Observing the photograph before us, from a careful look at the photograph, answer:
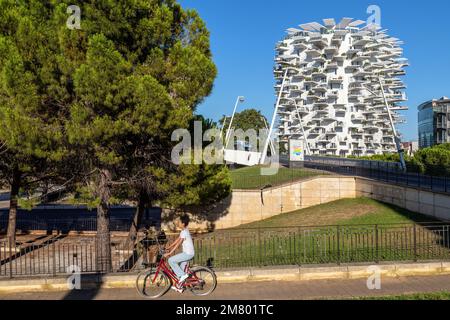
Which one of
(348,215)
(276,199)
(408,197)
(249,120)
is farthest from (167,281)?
(249,120)

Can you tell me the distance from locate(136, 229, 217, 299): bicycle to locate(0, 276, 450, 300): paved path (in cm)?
18

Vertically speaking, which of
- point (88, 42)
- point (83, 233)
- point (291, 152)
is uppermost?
point (88, 42)

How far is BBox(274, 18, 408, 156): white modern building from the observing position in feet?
330

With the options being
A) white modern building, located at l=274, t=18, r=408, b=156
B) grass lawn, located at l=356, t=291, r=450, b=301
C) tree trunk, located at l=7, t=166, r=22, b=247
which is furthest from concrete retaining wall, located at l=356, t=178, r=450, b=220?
white modern building, located at l=274, t=18, r=408, b=156

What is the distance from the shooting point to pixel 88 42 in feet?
37.4

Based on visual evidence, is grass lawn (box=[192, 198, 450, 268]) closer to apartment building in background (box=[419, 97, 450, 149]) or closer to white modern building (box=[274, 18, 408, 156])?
white modern building (box=[274, 18, 408, 156])

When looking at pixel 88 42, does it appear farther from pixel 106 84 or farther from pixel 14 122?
pixel 14 122

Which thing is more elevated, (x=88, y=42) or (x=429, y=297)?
(x=88, y=42)

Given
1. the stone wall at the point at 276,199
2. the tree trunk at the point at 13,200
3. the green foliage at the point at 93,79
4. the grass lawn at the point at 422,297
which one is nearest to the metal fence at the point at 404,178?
the stone wall at the point at 276,199

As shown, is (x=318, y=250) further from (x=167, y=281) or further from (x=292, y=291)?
(x=167, y=281)

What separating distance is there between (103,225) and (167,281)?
→ 3.99 meters

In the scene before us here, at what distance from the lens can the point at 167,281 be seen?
9.85m

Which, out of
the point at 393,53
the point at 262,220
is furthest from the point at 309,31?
the point at 262,220

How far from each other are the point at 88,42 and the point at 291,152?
93.7 feet
